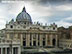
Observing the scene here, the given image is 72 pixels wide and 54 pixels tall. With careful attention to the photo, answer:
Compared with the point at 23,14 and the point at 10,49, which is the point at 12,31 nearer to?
the point at 23,14

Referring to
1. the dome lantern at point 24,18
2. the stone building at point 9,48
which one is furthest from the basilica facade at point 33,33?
the stone building at point 9,48

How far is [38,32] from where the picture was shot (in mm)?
11477

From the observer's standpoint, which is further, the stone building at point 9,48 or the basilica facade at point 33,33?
the basilica facade at point 33,33

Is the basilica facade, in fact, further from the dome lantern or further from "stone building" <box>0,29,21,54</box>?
"stone building" <box>0,29,21,54</box>

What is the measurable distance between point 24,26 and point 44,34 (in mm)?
1260

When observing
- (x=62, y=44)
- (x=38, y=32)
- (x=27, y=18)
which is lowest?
(x=62, y=44)

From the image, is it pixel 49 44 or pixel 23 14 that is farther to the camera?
pixel 23 14

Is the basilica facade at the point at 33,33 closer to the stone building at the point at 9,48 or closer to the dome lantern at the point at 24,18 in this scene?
the dome lantern at the point at 24,18

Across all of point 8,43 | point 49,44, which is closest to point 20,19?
point 49,44

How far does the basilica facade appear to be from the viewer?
11.2 m

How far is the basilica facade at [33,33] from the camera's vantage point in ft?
36.6

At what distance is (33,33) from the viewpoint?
11.5 metres

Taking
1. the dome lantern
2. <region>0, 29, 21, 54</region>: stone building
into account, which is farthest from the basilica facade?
<region>0, 29, 21, 54</region>: stone building

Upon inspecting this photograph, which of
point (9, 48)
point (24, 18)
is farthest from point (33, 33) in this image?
point (9, 48)
